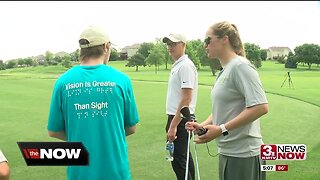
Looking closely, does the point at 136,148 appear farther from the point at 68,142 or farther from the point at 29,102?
the point at 29,102

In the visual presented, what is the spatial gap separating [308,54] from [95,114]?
15.8 ft

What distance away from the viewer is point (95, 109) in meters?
1.94

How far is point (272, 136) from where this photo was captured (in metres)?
6.76

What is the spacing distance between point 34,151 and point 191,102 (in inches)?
64.3

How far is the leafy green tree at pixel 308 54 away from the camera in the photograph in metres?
5.66

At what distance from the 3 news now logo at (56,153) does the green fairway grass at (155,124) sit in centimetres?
219

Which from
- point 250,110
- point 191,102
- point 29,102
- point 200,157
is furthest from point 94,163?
point 29,102

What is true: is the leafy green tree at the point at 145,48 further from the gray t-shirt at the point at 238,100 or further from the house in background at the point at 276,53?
the gray t-shirt at the point at 238,100

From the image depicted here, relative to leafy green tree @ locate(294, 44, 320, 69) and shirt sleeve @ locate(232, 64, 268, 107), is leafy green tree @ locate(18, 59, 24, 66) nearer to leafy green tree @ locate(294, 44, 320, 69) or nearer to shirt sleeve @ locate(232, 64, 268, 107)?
leafy green tree @ locate(294, 44, 320, 69)

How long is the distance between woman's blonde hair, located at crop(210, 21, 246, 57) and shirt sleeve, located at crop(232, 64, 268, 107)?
206 mm

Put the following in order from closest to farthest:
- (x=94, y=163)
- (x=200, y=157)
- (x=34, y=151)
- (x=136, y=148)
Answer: (x=94, y=163) < (x=34, y=151) < (x=200, y=157) < (x=136, y=148)

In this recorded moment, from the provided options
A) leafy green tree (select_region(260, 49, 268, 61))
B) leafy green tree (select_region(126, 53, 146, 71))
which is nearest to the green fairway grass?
leafy green tree (select_region(126, 53, 146, 71))

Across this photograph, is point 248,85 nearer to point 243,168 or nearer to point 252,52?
point 243,168

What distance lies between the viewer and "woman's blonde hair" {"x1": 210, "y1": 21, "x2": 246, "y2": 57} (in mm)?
2277
